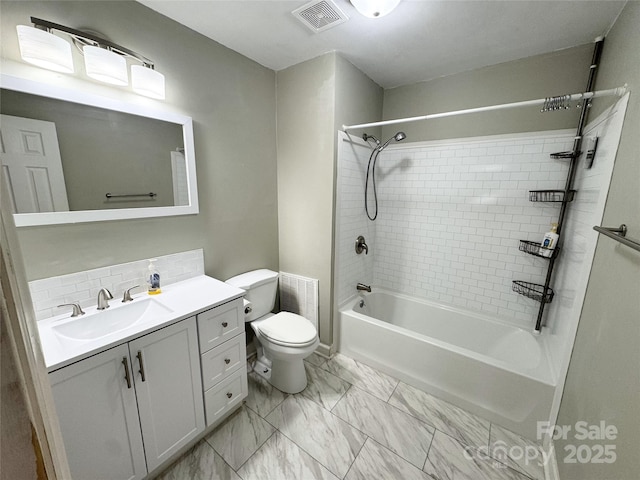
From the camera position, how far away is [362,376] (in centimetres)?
207

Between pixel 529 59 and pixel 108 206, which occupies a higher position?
pixel 529 59

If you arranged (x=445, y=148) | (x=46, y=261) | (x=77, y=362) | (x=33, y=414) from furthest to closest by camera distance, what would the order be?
(x=445, y=148) → (x=46, y=261) → (x=77, y=362) → (x=33, y=414)

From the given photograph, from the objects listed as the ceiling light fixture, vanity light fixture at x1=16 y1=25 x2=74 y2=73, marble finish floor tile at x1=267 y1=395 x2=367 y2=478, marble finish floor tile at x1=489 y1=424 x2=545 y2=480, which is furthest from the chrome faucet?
marble finish floor tile at x1=489 y1=424 x2=545 y2=480

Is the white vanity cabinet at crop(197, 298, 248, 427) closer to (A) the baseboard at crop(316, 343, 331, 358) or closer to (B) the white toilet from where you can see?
(B) the white toilet

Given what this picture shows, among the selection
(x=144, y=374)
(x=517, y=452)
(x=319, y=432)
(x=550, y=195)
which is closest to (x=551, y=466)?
(x=517, y=452)

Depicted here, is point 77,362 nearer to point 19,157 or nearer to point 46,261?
point 46,261

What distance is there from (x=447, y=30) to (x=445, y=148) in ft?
2.90

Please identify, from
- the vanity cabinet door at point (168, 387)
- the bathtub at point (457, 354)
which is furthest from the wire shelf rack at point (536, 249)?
the vanity cabinet door at point (168, 387)

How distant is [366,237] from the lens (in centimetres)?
259

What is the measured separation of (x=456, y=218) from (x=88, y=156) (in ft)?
8.39

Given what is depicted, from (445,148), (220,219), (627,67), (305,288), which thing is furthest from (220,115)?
(627,67)

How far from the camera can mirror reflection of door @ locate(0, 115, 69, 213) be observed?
109 centimetres

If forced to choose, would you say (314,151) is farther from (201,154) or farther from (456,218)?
(456,218)

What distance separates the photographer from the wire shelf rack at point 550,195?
1.75 metres
